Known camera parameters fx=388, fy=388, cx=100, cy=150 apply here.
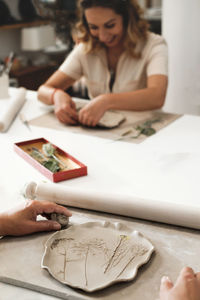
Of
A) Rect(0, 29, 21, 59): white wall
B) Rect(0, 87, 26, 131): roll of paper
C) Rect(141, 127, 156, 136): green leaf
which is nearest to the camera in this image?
Rect(141, 127, 156, 136): green leaf

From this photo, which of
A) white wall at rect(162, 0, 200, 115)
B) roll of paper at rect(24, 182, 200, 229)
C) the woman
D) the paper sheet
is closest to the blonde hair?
the woman

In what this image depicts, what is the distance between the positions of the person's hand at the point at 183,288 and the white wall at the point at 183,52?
7.23 feet

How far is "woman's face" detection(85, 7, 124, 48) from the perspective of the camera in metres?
1.96

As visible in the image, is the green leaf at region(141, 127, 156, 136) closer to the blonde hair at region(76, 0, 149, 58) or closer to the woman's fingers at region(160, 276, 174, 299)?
the blonde hair at region(76, 0, 149, 58)

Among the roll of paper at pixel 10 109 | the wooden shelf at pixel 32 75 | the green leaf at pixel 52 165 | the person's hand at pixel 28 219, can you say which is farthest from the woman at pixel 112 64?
the wooden shelf at pixel 32 75

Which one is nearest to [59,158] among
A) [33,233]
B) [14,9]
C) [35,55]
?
[33,233]

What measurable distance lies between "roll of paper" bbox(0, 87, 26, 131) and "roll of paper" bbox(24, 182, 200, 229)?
2.16 feet

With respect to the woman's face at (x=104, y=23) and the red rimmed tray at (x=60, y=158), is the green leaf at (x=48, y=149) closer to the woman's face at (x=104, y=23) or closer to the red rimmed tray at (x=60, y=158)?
the red rimmed tray at (x=60, y=158)

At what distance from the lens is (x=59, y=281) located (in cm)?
78

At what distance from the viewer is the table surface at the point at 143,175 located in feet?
2.74

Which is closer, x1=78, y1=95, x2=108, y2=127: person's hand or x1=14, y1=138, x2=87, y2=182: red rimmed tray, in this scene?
x1=14, y1=138, x2=87, y2=182: red rimmed tray

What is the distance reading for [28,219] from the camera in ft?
3.15

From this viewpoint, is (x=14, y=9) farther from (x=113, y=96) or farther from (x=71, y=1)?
(x=113, y=96)

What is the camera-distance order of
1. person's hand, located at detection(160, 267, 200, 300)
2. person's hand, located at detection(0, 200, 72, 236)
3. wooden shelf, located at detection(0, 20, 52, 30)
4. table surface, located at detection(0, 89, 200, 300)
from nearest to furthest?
person's hand, located at detection(160, 267, 200, 300) < table surface, located at detection(0, 89, 200, 300) < person's hand, located at detection(0, 200, 72, 236) < wooden shelf, located at detection(0, 20, 52, 30)
